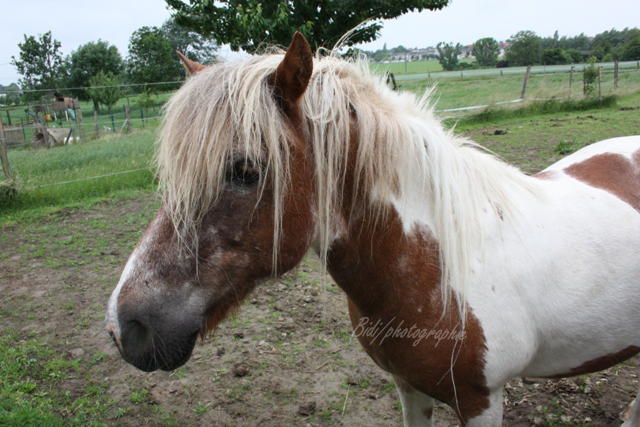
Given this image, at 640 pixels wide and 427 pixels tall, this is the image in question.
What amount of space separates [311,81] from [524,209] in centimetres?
99

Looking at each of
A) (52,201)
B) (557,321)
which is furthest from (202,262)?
(52,201)

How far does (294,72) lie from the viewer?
1.23 m

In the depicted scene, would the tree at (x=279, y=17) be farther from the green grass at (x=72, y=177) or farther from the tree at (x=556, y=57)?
the tree at (x=556, y=57)

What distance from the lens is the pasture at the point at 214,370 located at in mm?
2564

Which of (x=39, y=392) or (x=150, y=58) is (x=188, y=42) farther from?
(x=39, y=392)

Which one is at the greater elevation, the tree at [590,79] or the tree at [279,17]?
the tree at [279,17]

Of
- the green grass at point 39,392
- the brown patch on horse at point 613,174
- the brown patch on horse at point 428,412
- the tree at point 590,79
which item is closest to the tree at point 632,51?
the tree at point 590,79

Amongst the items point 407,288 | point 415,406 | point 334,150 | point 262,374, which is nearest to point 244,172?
point 334,150

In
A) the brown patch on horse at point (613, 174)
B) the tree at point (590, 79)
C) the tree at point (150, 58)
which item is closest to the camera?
the brown patch on horse at point (613, 174)

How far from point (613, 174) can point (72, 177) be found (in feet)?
24.8

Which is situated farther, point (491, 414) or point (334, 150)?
point (491, 414)

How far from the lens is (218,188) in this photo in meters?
1.22

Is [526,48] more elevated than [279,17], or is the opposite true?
[526,48]

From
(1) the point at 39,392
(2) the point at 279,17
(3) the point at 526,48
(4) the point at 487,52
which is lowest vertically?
(1) the point at 39,392
